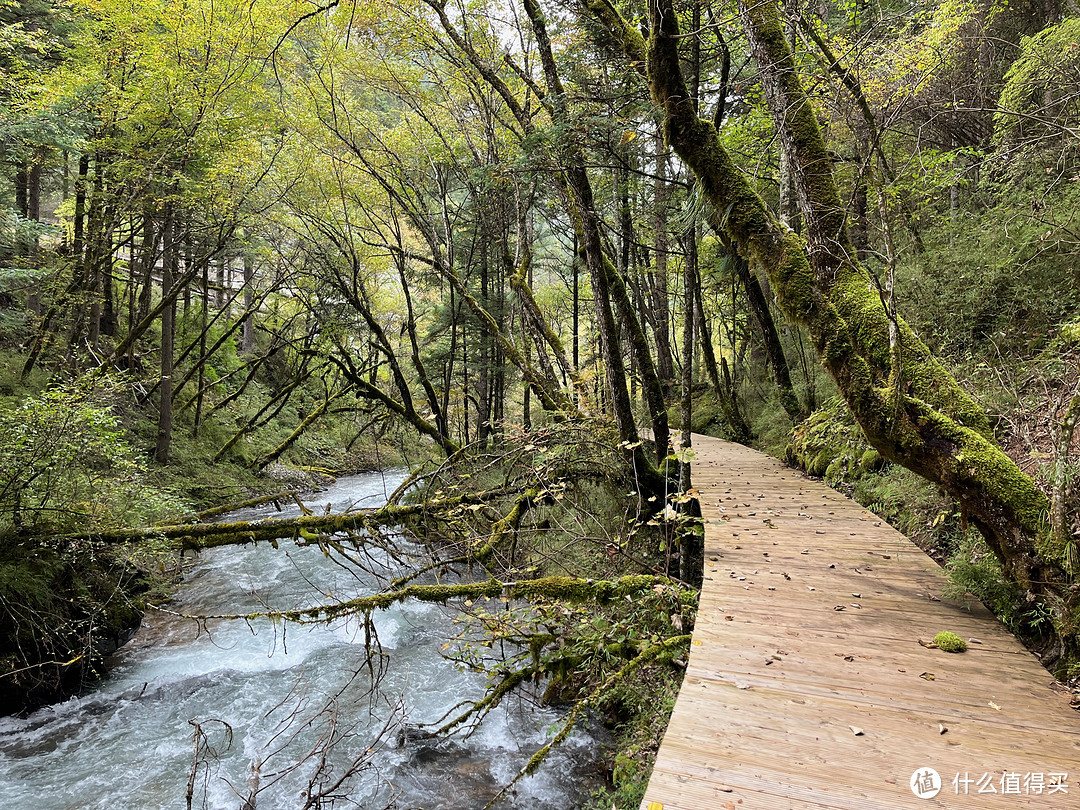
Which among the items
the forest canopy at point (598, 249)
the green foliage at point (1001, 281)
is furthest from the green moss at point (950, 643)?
the green foliage at point (1001, 281)

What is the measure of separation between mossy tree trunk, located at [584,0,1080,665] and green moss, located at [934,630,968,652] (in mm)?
487

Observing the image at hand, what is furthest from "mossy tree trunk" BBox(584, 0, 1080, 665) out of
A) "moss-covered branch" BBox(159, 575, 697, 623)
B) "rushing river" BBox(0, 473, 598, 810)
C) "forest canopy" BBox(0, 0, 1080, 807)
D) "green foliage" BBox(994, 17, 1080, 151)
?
"rushing river" BBox(0, 473, 598, 810)

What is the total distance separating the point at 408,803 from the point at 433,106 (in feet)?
42.3

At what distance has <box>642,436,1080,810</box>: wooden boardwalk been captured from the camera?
6.48ft

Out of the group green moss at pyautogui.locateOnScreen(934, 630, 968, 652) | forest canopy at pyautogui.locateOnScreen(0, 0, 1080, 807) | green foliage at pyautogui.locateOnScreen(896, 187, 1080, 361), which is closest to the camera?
green moss at pyautogui.locateOnScreen(934, 630, 968, 652)

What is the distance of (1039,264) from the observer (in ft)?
20.8

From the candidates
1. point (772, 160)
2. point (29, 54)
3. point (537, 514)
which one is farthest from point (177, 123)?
point (772, 160)

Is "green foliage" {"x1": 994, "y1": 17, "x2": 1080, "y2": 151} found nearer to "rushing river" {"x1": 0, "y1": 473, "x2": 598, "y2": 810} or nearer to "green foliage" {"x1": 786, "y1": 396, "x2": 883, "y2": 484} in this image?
"green foliage" {"x1": 786, "y1": 396, "x2": 883, "y2": 484}

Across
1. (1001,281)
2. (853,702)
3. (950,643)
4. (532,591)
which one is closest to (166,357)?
(532,591)

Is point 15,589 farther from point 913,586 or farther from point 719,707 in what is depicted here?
point 913,586

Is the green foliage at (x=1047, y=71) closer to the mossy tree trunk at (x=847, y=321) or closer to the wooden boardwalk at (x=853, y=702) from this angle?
the mossy tree trunk at (x=847, y=321)

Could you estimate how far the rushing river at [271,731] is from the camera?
4.61 metres

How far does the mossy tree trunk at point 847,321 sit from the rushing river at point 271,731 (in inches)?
156

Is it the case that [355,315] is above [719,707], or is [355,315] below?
above
